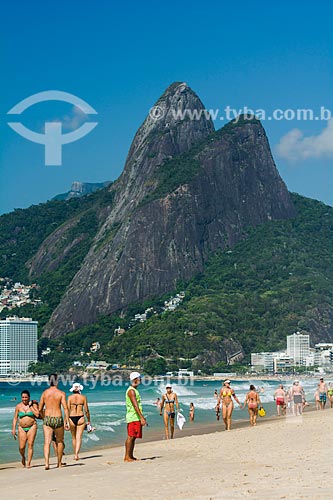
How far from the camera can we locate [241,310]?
143m

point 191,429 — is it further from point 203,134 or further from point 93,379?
point 203,134

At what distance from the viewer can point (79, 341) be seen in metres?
148

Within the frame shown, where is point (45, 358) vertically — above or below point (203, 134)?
below

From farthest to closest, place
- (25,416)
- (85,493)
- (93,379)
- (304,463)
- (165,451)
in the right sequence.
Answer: (93,379) → (165,451) → (25,416) → (304,463) → (85,493)

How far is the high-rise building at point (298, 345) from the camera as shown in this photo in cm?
13162

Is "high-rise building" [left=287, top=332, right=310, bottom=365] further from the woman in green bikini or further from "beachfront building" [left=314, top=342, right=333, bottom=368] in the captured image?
the woman in green bikini

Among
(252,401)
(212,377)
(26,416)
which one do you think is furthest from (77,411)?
(212,377)

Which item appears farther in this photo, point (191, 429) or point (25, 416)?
point (191, 429)

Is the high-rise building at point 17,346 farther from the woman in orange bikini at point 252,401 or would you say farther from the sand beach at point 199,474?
the sand beach at point 199,474

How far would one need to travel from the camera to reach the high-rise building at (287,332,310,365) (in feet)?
432

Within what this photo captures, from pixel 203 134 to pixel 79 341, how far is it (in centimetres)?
5909

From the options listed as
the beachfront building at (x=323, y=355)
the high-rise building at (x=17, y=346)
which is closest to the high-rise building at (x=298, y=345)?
the beachfront building at (x=323, y=355)


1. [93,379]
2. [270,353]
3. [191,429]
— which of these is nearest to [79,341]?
[93,379]

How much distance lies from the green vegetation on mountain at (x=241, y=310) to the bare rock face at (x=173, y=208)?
3688 mm
